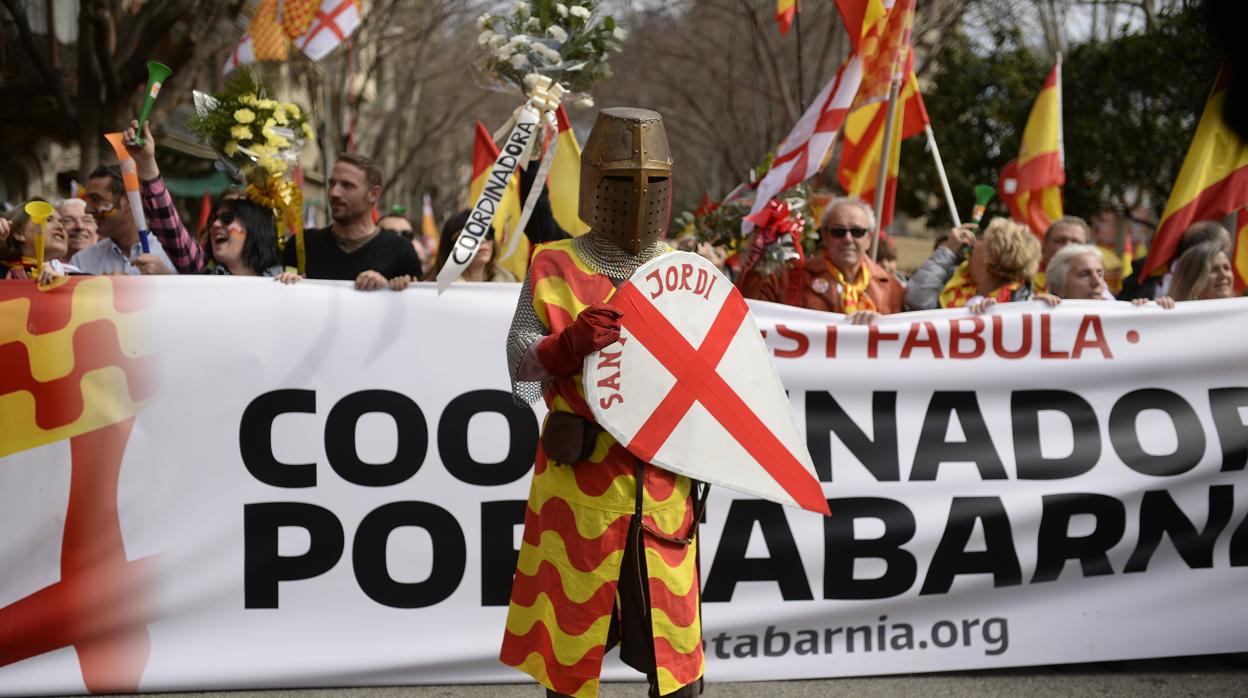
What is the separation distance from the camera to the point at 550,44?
194 inches

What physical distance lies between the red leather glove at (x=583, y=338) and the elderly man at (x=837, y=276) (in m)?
2.50

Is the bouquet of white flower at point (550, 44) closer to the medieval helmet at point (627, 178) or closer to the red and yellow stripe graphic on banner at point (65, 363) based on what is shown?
the red and yellow stripe graphic on banner at point (65, 363)

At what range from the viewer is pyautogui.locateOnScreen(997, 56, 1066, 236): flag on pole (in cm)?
801

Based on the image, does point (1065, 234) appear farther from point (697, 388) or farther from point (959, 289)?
point (697, 388)

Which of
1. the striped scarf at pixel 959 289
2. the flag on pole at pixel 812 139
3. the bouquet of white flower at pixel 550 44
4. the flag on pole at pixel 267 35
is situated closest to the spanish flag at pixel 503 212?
the bouquet of white flower at pixel 550 44

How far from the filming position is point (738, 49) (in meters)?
20.0

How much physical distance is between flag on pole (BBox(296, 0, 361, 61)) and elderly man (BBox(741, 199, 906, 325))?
5.31 meters

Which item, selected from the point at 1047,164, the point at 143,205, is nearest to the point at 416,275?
the point at 143,205

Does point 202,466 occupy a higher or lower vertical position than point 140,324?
lower

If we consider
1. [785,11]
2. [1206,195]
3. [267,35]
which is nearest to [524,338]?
[1206,195]

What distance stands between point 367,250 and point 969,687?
114 inches

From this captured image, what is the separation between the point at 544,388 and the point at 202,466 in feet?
5.50

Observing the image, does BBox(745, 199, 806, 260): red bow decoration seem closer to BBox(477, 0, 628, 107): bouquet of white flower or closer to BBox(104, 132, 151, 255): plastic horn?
BBox(477, 0, 628, 107): bouquet of white flower

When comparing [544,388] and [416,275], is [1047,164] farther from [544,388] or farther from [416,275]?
[544,388]
